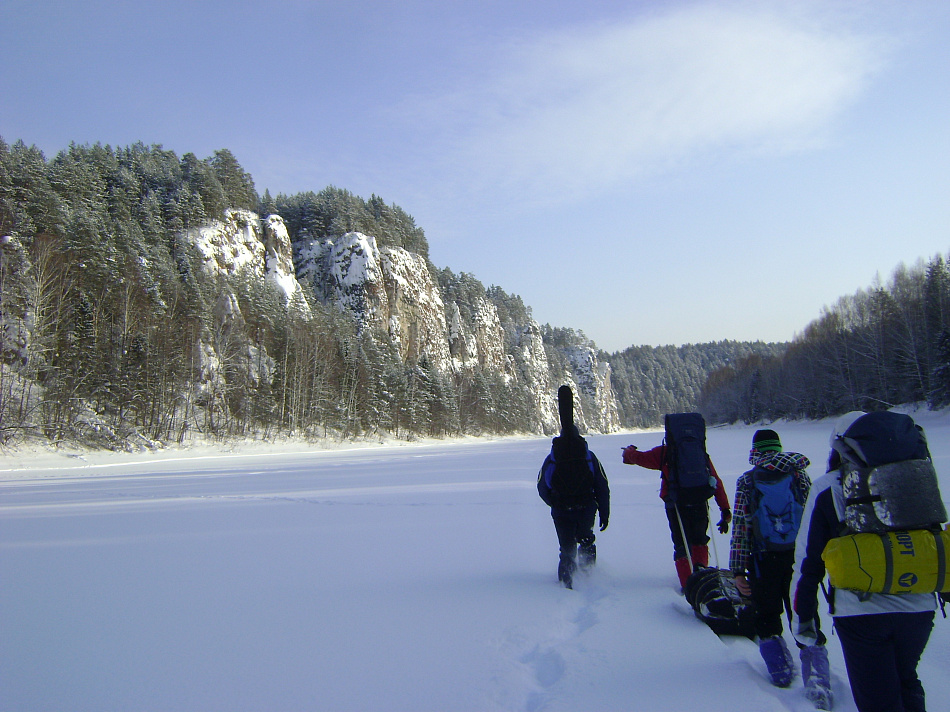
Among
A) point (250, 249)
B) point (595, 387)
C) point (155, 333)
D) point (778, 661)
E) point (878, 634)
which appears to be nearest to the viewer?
point (878, 634)

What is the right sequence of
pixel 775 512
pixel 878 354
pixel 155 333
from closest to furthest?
pixel 775 512
pixel 155 333
pixel 878 354

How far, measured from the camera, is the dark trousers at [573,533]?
4.86 metres

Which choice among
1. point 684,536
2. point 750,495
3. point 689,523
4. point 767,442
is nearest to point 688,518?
point 689,523

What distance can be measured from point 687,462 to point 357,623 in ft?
9.40

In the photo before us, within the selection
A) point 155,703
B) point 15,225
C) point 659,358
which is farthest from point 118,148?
point 659,358

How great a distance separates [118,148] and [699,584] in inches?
3100

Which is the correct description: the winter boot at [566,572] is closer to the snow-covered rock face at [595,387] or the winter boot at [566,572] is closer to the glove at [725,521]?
the glove at [725,521]

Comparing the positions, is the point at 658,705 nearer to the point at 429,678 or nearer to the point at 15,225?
the point at 429,678

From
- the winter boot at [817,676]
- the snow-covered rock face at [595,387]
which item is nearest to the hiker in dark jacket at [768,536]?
the winter boot at [817,676]

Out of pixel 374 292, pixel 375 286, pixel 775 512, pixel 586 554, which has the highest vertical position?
pixel 375 286

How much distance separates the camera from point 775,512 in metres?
3.25

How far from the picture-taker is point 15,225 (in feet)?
102

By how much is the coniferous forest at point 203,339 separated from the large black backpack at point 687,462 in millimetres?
Answer: 17783

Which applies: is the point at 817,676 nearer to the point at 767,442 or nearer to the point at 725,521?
the point at 767,442
